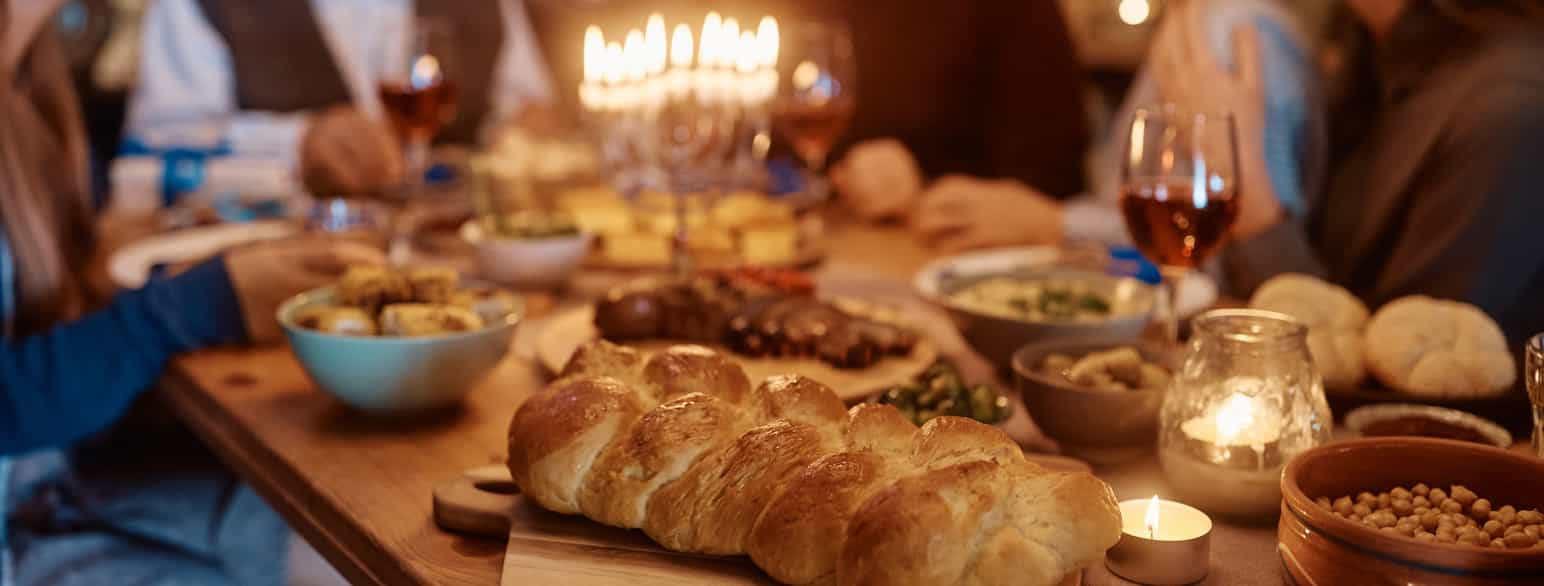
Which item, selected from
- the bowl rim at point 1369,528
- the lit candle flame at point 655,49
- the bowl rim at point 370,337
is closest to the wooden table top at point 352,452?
the bowl rim at point 370,337

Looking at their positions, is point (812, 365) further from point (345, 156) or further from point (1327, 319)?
point (345, 156)

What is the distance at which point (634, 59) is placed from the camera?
2.15 m

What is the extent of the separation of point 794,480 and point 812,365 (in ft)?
2.04

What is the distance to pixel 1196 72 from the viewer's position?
2.15 m

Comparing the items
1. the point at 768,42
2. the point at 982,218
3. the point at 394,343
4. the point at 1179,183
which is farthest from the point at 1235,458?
the point at 982,218

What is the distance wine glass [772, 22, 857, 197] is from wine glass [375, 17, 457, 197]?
0.68 metres

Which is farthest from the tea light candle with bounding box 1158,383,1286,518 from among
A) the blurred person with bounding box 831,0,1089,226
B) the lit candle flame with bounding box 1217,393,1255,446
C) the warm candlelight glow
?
the warm candlelight glow

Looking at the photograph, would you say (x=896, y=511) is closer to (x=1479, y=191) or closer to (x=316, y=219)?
(x=1479, y=191)

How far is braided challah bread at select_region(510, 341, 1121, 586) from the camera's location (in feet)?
2.78

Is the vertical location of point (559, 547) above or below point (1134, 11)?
below

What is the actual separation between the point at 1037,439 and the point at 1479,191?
1099 mm

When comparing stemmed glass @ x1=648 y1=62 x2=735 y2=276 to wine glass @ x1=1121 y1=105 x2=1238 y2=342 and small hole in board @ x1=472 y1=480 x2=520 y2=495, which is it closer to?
wine glass @ x1=1121 y1=105 x2=1238 y2=342

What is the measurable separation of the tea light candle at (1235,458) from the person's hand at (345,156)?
7.00 feet

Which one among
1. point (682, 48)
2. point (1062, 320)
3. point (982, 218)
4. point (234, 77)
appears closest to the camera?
point (1062, 320)
